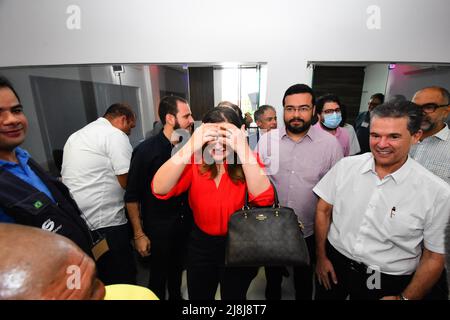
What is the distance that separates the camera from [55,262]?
0.40 m

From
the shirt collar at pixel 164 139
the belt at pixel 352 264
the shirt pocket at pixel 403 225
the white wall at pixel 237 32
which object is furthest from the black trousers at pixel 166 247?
the white wall at pixel 237 32

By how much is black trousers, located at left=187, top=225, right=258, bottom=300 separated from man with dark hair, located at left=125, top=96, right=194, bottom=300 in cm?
31

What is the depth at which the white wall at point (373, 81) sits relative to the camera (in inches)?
154

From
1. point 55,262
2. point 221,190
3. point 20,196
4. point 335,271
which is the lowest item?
point 335,271

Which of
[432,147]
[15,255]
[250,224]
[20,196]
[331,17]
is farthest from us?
[331,17]

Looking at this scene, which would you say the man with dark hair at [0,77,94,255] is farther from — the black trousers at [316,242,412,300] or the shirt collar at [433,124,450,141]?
the shirt collar at [433,124,450,141]

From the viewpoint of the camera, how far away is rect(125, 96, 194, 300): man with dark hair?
5.38 feet

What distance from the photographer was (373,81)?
13.9ft

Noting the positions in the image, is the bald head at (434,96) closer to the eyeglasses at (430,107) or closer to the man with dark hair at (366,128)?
the eyeglasses at (430,107)

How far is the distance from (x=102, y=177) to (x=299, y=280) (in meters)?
Result: 1.82

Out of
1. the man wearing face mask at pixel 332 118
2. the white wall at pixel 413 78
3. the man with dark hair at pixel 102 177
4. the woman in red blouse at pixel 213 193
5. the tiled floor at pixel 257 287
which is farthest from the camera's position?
the white wall at pixel 413 78

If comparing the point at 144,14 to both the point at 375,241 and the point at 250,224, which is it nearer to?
the point at 250,224

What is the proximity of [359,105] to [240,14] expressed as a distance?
3.56m
